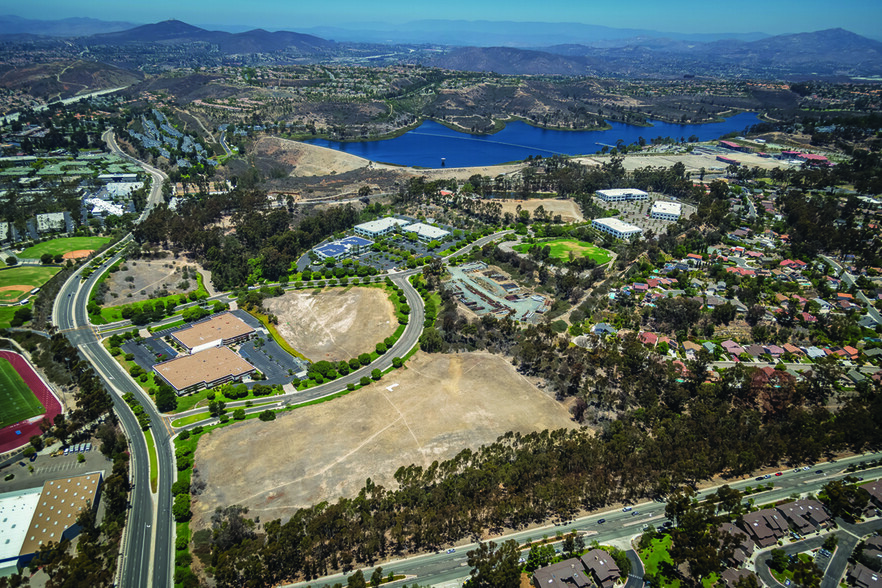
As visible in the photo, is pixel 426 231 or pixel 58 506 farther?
pixel 426 231

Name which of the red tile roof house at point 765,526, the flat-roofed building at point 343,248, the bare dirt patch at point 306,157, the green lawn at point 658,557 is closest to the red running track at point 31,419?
the flat-roofed building at point 343,248

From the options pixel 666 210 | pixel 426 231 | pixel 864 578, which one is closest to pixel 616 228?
pixel 666 210

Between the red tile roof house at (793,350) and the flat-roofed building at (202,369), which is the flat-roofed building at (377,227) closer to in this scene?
the flat-roofed building at (202,369)

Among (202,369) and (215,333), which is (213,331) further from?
(202,369)

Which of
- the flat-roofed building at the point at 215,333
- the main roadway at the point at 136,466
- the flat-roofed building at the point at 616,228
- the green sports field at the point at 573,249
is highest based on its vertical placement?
the flat-roofed building at the point at 616,228

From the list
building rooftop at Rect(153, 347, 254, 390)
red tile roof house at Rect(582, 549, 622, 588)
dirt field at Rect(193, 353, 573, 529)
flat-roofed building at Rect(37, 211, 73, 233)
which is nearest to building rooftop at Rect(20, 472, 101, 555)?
dirt field at Rect(193, 353, 573, 529)

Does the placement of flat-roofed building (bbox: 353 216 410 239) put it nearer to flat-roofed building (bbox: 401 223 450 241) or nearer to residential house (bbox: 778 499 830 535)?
flat-roofed building (bbox: 401 223 450 241)
